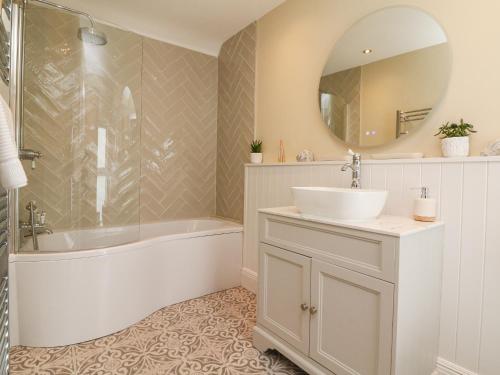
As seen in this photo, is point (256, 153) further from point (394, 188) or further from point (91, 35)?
point (91, 35)

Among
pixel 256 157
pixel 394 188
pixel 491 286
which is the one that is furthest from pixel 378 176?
pixel 256 157

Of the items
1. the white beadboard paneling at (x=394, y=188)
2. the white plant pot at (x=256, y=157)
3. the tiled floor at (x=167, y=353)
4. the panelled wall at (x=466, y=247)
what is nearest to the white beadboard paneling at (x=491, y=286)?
the panelled wall at (x=466, y=247)

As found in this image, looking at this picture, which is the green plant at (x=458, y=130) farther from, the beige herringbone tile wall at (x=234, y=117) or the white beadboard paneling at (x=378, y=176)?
the beige herringbone tile wall at (x=234, y=117)

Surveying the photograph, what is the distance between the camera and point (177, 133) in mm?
2959

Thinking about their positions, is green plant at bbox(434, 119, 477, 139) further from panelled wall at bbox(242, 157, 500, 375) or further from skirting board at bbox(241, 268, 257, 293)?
skirting board at bbox(241, 268, 257, 293)

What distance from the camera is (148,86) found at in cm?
277

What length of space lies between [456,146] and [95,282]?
6.92 ft

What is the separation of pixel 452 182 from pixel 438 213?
16 cm

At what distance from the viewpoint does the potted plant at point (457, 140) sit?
1309mm

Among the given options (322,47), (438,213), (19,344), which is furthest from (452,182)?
(19,344)

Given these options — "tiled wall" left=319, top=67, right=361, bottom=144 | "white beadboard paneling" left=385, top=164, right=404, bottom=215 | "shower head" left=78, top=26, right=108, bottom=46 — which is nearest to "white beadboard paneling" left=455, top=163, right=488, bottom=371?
"white beadboard paneling" left=385, top=164, right=404, bottom=215

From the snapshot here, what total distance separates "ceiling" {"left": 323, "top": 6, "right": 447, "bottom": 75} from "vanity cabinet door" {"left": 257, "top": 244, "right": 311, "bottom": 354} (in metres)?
1.26

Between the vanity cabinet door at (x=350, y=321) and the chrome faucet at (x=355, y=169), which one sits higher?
the chrome faucet at (x=355, y=169)

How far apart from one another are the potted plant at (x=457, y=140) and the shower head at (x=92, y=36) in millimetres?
2189
